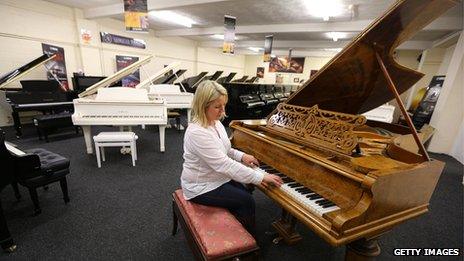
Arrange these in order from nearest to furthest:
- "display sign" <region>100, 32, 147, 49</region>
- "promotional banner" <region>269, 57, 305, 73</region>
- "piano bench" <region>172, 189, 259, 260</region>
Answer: "piano bench" <region>172, 189, 259, 260</region> → "display sign" <region>100, 32, 147, 49</region> → "promotional banner" <region>269, 57, 305, 73</region>

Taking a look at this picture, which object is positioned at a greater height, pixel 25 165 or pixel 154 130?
pixel 25 165

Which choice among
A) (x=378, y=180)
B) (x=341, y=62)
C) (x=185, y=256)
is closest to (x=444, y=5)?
(x=341, y=62)

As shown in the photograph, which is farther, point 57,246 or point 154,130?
point 154,130

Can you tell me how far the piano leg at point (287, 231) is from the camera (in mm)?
2203

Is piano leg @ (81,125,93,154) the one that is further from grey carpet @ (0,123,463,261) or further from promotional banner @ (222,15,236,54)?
promotional banner @ (222,15,236,54)

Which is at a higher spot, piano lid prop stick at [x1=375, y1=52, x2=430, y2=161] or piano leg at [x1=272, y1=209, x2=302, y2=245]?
piano lid prop stick at [x1=375, y1=52, x2=430, y2=161]

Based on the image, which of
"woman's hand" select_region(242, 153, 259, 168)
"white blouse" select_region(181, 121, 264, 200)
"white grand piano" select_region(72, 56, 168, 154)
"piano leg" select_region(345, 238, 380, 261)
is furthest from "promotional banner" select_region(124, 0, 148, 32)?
"piano leg" select_region(345, 238, 380, 261)

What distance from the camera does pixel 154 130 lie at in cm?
641

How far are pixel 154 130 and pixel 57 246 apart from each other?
4.54m

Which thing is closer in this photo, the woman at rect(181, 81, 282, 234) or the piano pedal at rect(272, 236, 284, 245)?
the woman at rect(181, 81, 282, 234)

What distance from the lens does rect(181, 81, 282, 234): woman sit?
1.60 meters

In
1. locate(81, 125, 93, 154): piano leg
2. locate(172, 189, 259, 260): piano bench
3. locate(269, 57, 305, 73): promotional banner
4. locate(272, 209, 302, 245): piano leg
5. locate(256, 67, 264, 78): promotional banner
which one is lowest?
locate(272, 209, 302, 245): piano leg

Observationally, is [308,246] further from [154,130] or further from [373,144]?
[154,130]

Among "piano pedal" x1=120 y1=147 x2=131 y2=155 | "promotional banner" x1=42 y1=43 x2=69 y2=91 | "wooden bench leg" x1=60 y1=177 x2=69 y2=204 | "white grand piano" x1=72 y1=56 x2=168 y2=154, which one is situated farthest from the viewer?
"promotional banner" x1=42 y1=43 x2=69 y2=91
